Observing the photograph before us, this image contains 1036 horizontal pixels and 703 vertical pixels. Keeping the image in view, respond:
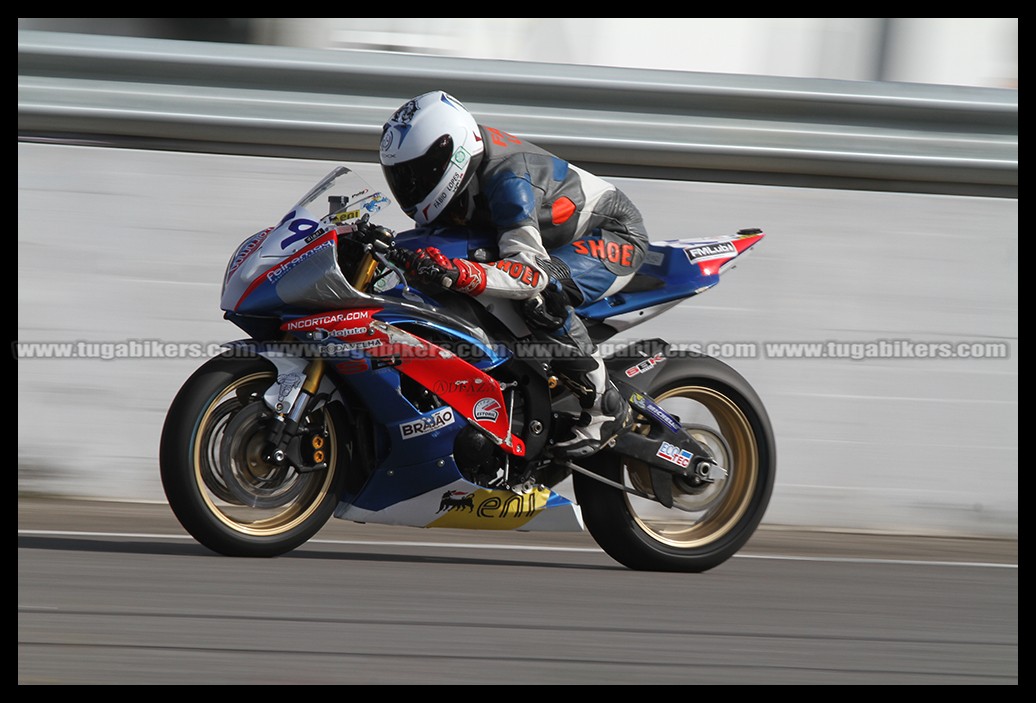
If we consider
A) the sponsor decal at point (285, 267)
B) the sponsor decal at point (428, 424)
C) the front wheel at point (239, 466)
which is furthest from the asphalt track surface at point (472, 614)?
the sponsor decal at point (285, 267)

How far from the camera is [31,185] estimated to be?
5.96m

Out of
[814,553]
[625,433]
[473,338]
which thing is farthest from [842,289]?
[473,338]

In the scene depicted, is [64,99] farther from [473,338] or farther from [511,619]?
[511,619]

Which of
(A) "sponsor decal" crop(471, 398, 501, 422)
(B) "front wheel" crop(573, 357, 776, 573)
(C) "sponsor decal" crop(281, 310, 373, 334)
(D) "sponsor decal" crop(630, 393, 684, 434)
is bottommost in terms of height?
(B) "front wheel" crop(573, 357, 776, 573)

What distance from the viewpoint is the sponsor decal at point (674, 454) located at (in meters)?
5.06

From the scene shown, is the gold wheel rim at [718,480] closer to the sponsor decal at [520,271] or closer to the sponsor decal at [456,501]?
the sponsor decal at [456,501]

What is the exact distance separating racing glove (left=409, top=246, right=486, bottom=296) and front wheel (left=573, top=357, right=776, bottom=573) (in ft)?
3.26

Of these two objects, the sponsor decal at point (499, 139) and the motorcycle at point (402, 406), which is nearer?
the motorcycle at point (402, 406)

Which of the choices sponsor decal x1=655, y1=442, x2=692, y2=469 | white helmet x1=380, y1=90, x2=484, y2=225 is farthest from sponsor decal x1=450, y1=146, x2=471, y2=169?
sponsor decal x1=655, y1=442, x2=692, y2=469

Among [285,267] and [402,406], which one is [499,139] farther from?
[402,406]

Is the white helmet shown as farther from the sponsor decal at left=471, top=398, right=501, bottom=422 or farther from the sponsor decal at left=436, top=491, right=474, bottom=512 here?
the sponsor decal at left=436, top=491, right=474, bottom=512

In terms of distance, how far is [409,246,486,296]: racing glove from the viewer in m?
4.37

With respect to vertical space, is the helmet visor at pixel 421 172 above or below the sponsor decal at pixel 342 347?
above

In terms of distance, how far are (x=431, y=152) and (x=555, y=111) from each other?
1888mm
